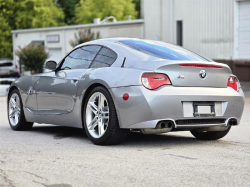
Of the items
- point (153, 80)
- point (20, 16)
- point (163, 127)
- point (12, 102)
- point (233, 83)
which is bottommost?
point (20, 16)

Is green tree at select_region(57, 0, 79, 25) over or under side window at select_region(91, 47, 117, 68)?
under

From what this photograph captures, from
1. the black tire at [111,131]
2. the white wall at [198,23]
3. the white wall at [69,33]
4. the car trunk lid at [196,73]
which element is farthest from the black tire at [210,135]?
the white wall at [69,33]

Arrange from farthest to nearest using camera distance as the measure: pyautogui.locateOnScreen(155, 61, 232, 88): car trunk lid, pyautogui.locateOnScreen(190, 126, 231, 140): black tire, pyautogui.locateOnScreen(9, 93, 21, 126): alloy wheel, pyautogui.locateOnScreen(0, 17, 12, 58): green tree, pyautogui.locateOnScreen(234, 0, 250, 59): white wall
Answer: pyautogui.locateOnScreen(0, 17, 12, 58): green tree, pyautogui.locateOnScreen(234, 0, 250, 59): white wall, pyautogui.locateOnScreen(9, 93, 21, 126): alloy wheel, pyautogui.locateOnScreen(190, 126, 231, 140): black tire, pyautogui.locateOnScreen(155, 61, 232, 88): car trunk lid

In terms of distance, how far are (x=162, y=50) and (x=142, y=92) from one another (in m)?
1.12

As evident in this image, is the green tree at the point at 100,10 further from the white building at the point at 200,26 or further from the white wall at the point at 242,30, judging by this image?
the white wall at the point at 242,30

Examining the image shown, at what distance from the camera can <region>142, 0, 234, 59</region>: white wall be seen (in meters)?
27.8

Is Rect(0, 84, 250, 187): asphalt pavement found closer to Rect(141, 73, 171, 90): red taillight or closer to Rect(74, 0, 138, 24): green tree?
Rect(141, 73, 171, 90): red taillight

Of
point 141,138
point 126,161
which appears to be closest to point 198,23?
point 141,138

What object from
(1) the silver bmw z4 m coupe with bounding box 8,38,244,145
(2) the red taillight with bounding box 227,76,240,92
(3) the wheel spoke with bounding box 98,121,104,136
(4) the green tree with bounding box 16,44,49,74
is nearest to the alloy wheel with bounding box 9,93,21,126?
(1) the silver bmw z4 m coupe with bounding box 8,38,244,145

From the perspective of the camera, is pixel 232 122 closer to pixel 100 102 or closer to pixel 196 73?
pixel 196 73

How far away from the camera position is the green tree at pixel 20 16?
58344mm

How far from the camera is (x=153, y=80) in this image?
6.77 m

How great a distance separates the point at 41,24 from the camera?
59.7 metres

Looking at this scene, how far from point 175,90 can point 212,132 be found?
136 cm
